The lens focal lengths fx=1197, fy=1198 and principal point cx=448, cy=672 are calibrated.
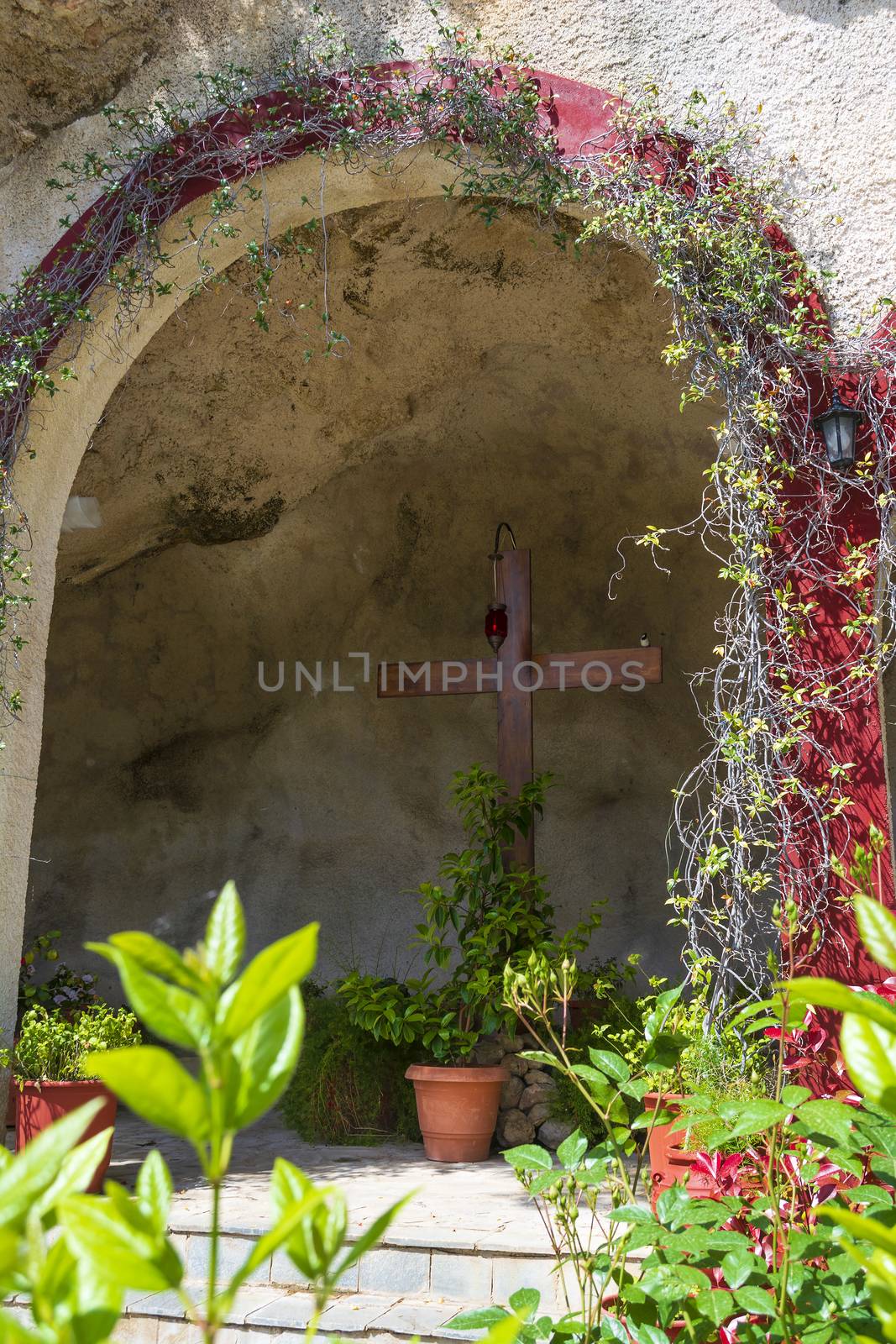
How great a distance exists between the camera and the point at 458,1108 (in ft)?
14.2

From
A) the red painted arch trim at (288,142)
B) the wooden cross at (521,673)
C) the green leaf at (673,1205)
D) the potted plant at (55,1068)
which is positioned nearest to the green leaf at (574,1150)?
the green leaf at (673,1205)

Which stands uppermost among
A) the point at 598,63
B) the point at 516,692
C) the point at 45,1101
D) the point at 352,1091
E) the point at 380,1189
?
the point at 598,63

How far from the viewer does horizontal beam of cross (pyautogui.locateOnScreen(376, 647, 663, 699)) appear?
5.03m

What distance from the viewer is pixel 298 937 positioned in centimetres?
56

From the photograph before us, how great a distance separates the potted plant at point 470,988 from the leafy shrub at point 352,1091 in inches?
5.6

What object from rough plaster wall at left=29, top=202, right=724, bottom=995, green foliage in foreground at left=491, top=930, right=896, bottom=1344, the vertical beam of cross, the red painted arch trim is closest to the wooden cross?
the vertical beam of cross

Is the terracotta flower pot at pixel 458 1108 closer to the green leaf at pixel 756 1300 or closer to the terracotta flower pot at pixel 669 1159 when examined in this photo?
the terracotta flower pot at pixel 669 1159

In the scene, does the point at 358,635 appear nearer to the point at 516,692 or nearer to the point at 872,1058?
the point at 516,692

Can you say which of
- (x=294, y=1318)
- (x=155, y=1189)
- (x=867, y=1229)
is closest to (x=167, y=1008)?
(x=155, y=1189)

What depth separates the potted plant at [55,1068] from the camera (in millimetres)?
3594

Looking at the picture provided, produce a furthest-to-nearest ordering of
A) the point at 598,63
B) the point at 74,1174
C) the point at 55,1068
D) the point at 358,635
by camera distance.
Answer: the point at 358,635, the point at 598,63, the point at 55,1068, the point at 74,1174

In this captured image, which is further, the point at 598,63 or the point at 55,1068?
the point at 598,63

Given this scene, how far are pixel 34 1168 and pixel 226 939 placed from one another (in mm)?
138

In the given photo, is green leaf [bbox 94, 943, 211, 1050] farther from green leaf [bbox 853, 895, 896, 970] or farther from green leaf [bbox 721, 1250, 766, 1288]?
green leaf [bbox 721, 1250, 766, 1288]
